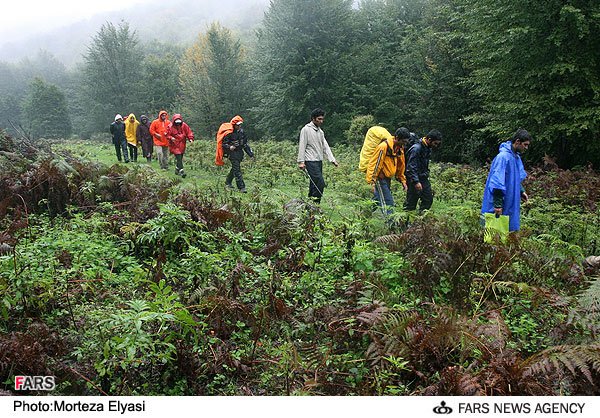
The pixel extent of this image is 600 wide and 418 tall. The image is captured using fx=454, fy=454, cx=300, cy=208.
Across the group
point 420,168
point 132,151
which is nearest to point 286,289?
point 420,168

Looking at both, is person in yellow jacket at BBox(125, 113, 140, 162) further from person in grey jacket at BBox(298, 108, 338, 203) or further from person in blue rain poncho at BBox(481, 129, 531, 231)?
person in blue rain poncho at BBox(481, 129, 531, 231)

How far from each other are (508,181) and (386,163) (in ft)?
7.57

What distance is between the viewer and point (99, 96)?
1932 inches

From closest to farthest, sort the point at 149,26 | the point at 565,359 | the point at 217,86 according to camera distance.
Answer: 1. the point at 565,359
2. the point at 217,86
3. the point at 149,26

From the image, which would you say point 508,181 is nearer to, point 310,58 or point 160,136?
point 160,136

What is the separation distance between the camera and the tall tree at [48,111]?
51.8 m

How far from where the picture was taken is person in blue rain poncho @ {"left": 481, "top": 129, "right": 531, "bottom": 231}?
627 cm

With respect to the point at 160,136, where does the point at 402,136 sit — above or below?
below

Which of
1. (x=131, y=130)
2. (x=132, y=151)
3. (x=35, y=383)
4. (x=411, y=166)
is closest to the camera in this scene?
(x=35, y=383)

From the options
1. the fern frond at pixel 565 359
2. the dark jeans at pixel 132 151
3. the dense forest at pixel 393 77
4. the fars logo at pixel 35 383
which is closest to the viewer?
the fern frond at pixel 565 359

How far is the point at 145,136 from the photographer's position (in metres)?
17.6

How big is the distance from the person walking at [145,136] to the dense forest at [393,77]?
4230 mm

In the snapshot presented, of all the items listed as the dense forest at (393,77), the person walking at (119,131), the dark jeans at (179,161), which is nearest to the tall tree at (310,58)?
the dense forest at (393,77)

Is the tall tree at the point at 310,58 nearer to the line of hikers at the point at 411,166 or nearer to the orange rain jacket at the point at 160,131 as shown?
the orange rain jacket at the point at 160,131
